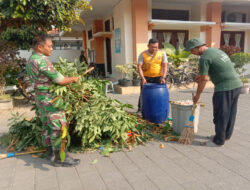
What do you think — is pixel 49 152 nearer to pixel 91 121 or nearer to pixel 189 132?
pixel 91 121

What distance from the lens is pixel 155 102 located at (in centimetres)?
422

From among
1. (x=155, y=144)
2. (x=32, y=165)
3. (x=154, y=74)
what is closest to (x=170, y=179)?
(x=155, y=144)

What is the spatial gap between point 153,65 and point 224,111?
1949 mm

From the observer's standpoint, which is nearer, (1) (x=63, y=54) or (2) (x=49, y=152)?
(2) (x=49, y=152)

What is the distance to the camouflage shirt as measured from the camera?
8.55 ft

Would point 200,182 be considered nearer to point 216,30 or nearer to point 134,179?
point 134,179

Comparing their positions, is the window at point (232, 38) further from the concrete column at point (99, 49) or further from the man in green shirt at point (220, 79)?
the man in green shirt at point (220, 79)

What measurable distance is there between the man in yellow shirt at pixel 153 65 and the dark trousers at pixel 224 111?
1524mm

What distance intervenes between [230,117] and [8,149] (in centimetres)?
374

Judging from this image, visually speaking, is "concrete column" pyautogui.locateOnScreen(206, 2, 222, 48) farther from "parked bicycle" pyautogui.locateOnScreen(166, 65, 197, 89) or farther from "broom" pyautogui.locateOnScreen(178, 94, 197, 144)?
"broom" pyautogui.locateOnScreen(178, 94, 197, 144)

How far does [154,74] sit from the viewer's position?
4.72 meters

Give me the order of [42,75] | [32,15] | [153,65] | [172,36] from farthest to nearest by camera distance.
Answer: [172,36], [32,15], [153,65], [42,75]

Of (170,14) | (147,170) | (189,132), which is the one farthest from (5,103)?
(170,14)

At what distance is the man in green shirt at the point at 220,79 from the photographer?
313cm
